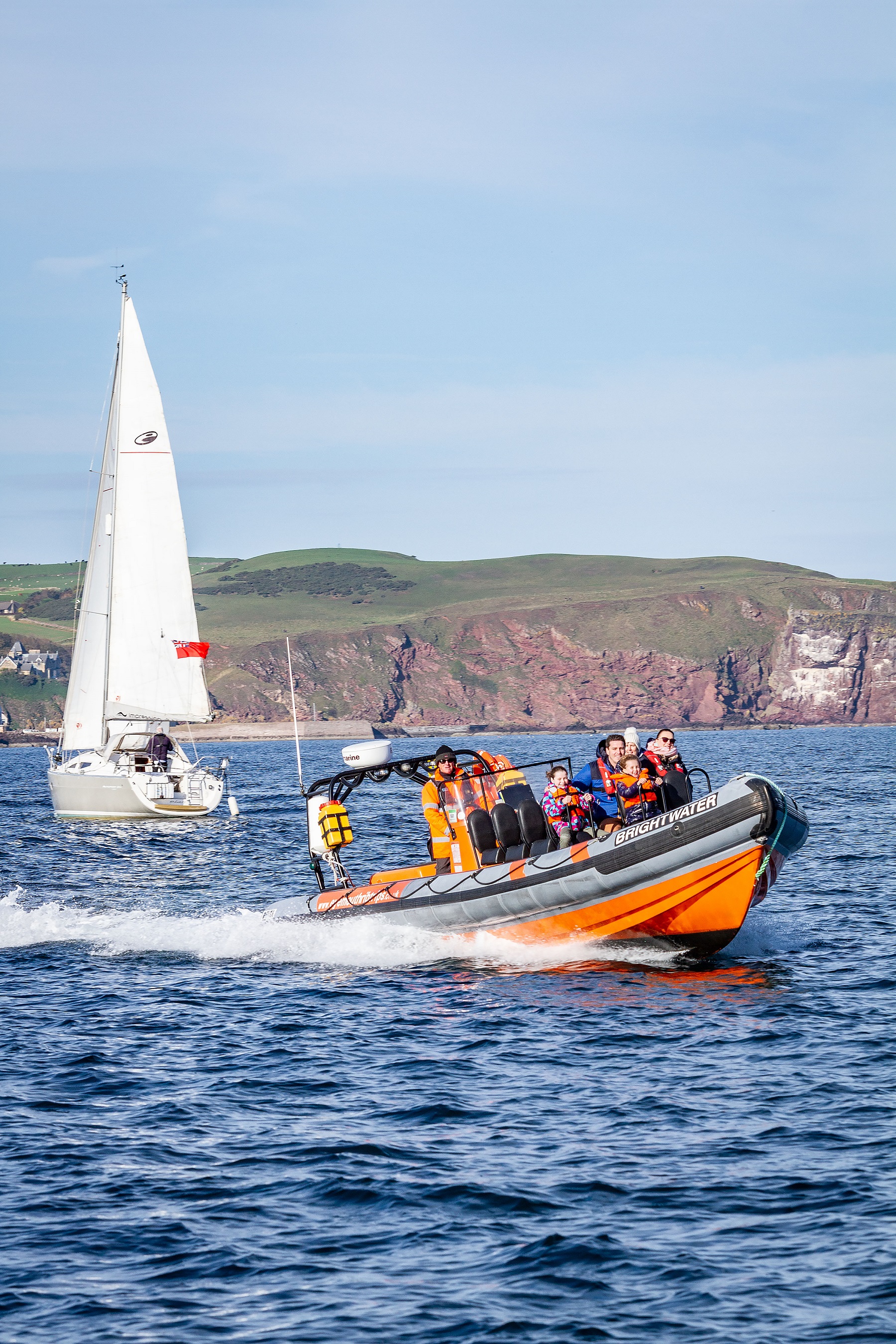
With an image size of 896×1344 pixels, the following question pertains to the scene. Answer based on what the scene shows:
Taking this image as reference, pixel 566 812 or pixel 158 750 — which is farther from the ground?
pixel 566 812

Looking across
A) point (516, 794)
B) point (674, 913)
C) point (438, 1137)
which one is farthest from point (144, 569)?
point (438, 1137)

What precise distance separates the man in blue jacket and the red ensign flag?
91.0 feet

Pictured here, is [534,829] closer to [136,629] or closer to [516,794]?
[516,794]

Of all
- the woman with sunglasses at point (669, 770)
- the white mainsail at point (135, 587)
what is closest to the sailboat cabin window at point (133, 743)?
the white mainsail at point (135, 587)

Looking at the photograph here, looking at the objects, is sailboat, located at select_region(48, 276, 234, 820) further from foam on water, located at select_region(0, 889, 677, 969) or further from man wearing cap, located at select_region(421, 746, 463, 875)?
man wearing cap, located at select_region(421, 746, 463, 875)

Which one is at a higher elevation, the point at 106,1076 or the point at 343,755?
the point at 343,755

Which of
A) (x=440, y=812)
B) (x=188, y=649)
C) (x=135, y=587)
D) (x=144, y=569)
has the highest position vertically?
(x=144, y=569)

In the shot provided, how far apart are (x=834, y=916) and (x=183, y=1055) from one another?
11891 mm

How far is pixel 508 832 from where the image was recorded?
17.1 m

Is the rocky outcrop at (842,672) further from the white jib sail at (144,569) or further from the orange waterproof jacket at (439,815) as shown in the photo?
the orange waterproof jacket at (439,815)

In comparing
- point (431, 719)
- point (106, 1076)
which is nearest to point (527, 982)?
point (106, 1076)

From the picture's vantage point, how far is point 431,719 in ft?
609

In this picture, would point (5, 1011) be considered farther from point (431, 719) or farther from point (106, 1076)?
point (431, 719)

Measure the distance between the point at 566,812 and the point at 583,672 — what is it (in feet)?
551
